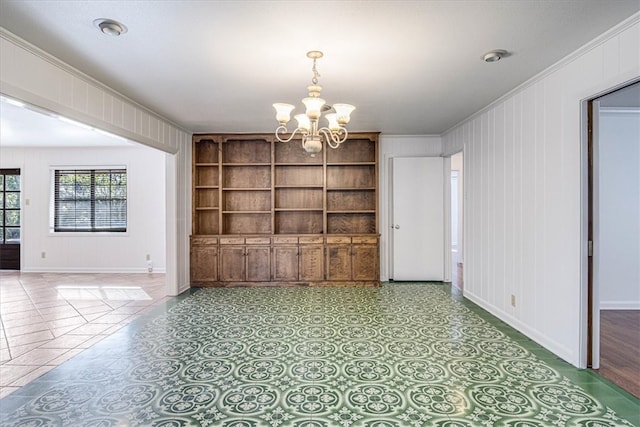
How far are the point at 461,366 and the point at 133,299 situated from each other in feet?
14.3

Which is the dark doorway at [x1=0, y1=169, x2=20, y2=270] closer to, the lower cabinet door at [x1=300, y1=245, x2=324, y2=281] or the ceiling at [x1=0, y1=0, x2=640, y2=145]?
the ceiling at [x1=0, y1=0, x2=640, y2=145]

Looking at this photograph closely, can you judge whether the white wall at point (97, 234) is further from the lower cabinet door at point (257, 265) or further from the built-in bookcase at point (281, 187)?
the lower cabinet door at point (257, 265)

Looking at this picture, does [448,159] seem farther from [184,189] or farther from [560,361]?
[184,189]

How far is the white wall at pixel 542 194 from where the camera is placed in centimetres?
263

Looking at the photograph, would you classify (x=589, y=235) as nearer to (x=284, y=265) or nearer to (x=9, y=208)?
(x=284, y=265)

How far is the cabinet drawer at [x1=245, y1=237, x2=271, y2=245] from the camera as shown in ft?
18.3

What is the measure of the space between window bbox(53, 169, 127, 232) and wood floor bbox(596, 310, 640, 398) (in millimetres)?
7691

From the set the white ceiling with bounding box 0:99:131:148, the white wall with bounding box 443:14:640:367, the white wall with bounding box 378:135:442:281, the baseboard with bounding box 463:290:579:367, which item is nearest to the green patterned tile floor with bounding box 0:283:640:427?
the baseboard with bounding box 463:290:579:367

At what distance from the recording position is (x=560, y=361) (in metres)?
2.85

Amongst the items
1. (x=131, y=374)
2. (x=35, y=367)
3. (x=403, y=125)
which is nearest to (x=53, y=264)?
(x=35, y=367)

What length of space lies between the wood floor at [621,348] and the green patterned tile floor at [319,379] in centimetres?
20

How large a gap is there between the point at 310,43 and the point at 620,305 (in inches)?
191

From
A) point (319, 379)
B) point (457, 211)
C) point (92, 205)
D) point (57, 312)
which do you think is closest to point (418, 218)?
point (457, 211)

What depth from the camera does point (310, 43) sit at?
8.19ft
